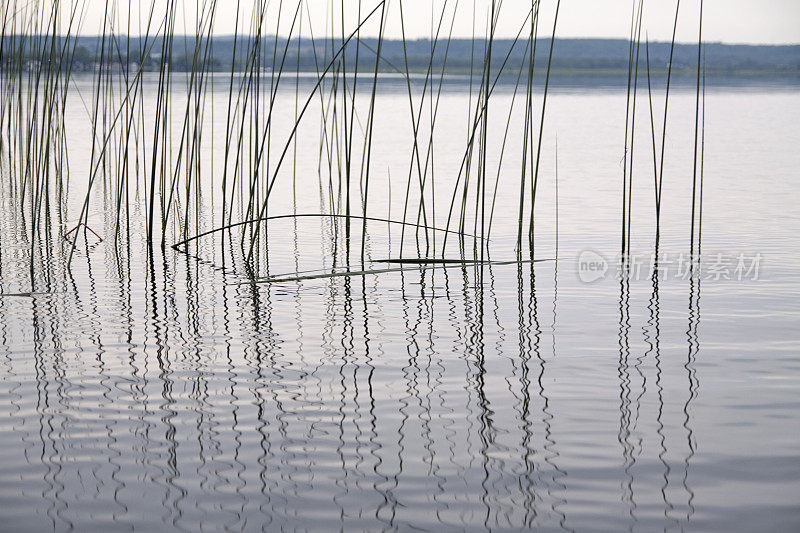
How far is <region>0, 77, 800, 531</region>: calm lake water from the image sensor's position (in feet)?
4.95

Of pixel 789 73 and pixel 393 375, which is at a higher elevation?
pixel 789 73

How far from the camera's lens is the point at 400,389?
206 centimetres

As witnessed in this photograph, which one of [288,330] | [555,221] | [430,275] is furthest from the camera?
[555,221]

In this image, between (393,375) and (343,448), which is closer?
(343,448)

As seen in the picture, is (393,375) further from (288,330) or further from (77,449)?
(77,449)

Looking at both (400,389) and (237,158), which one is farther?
(237,158)

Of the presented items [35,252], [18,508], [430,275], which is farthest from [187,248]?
[18,508]

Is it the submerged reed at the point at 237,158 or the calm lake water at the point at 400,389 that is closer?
the calm lake water at the point at 400,389

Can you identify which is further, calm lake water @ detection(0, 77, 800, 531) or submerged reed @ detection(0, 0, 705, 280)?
submerged reed @ detection(0, 0, 705, 280)

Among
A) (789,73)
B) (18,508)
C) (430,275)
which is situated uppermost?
(789,73)

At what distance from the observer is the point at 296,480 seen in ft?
5.19

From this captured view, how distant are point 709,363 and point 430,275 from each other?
4.02ft

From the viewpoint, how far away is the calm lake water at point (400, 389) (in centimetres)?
151

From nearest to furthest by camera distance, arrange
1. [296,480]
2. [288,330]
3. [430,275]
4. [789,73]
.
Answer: [296,480], [288,330], [430,275], [789,73]
